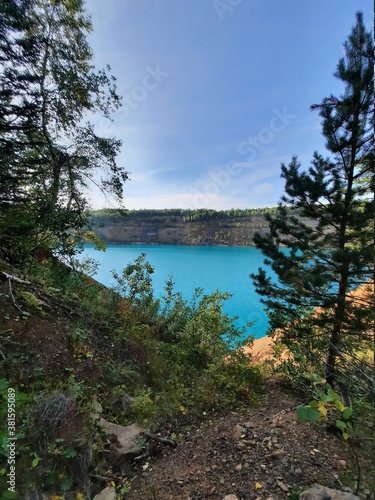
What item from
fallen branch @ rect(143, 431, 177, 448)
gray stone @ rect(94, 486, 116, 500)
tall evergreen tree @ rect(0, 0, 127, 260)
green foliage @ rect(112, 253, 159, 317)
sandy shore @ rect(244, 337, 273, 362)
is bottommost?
sandy shore @ rect(244, 337, 273, 362)

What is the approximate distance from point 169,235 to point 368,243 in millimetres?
75410

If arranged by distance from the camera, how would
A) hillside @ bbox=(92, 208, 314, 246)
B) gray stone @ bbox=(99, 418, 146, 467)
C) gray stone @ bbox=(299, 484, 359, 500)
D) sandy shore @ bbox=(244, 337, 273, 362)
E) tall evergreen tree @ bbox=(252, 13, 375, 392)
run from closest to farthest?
gray stone @ bbox=(299, 484, 359, 500) → gray stone @ bbox=(99, 418, 146, 467) → tall evergreen tree @ bbox=(252, 13, 375, 392) → sandy shore @ bbox=(244, 337, 273, 362) → hillside @ bbox=(92, 208, 314, 246)

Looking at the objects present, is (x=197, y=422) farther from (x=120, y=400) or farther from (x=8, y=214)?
(x=8, y=214)

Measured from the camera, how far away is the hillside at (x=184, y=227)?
70.3m

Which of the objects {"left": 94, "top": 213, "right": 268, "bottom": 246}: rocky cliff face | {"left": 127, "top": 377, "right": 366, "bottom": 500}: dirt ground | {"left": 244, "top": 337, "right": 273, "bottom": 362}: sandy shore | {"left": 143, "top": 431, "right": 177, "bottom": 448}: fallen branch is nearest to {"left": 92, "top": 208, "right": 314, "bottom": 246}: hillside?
{"left": 94, "top": 213, "right": 268, "bottom": 246}: rocky cliff face

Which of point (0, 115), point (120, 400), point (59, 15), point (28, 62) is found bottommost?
point (120, 400)

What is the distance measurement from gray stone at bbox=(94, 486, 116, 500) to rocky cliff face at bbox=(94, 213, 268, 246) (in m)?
67.5

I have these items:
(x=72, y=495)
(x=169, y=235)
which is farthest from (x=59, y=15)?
(x=169, y=235)

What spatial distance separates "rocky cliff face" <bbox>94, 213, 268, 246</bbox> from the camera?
70125 millimetres

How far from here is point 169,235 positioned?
78.1m

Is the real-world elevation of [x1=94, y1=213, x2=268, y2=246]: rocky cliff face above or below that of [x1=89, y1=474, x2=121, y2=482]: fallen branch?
above

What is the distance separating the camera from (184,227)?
7888 centimetres

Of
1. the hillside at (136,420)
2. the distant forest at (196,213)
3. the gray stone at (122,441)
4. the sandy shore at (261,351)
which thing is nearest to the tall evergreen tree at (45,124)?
the hillside at (136,420)

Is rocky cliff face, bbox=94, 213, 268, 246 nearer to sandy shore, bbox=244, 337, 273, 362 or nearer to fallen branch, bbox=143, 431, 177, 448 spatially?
sandy shore, bbox=244, 337, 273, 362
